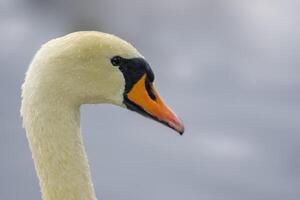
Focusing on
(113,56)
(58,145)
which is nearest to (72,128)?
(58,145)

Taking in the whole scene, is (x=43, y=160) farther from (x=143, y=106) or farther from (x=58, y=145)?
(x=143, y=106)

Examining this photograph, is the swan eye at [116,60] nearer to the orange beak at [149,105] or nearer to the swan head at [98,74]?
the swan head at [98,74]

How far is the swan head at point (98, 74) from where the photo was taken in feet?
11.6

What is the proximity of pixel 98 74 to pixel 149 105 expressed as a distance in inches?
11.3

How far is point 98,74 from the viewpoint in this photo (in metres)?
3.67

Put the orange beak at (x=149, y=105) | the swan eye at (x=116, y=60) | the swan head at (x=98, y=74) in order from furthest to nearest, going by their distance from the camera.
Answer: the orange beak at (x=149, y=105), the swan eye at (x=116, y=60), the swan head at (x=98, y=74)

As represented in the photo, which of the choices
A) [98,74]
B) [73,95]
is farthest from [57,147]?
[98,74]

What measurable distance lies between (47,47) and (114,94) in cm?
36

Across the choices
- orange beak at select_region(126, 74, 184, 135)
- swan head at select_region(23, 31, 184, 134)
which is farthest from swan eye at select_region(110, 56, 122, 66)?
orange beak at select_region(126, 74, 184, 135)

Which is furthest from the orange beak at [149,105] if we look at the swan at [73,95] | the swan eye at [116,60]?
the swan eye at [116,60]

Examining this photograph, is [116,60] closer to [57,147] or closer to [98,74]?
[98,74]

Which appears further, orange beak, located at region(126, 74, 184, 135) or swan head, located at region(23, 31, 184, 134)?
orange beak, located at region(126, 74, 184, 135)

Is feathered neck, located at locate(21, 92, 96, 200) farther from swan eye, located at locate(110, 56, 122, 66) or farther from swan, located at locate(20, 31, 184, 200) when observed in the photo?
swan eye, located at locate(110, 56, 122, 66)

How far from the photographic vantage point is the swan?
355 cm
